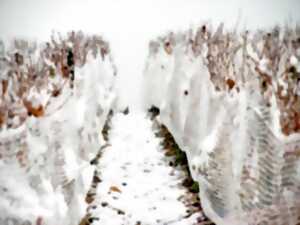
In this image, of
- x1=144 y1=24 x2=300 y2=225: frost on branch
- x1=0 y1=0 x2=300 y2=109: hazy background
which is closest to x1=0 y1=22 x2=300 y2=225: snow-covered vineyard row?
x1=144 y1=24 x2=300 y2=225: frost on branch

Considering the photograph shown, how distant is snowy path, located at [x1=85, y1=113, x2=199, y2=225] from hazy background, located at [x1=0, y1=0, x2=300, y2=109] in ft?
12.9

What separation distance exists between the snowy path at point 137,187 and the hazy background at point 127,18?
12.9 ft

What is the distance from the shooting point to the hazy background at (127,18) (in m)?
8.76

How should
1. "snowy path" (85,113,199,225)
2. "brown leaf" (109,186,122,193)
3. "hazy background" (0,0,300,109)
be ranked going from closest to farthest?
"snowy path" (85,113,199,225), "brown leaf" (109,186,122,193), "hazy background" (0,0,300,109)

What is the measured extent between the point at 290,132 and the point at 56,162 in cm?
133

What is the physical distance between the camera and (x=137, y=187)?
3.74 m

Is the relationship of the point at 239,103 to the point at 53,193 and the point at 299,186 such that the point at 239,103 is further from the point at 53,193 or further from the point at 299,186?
the point at 53,193

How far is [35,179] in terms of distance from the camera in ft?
7.29

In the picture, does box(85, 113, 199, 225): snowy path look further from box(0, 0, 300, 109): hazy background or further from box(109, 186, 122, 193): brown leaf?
box(0, 0, 300, 109): hazy background

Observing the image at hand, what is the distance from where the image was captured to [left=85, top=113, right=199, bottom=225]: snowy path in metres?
3.12

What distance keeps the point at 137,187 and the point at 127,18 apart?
908cm

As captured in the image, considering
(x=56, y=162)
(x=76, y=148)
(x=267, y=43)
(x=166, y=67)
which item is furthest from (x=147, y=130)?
(x=56, y=162)

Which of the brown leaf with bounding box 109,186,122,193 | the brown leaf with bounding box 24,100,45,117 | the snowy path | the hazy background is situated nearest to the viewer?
the brown leaf with bounding box 24,100,45,117

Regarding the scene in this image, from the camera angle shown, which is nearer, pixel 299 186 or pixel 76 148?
pixel 299 186
